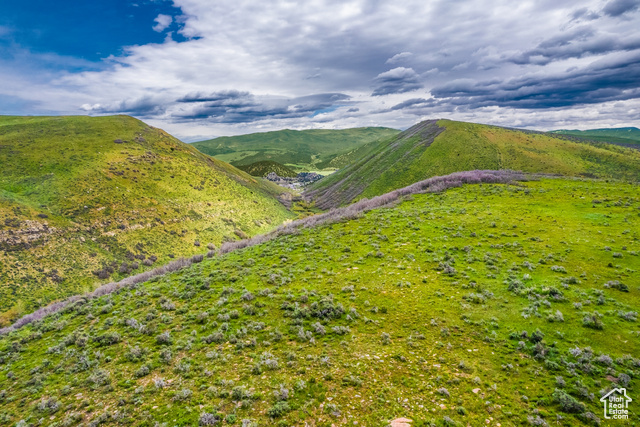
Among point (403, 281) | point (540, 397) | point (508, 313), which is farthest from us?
point (403, 281)

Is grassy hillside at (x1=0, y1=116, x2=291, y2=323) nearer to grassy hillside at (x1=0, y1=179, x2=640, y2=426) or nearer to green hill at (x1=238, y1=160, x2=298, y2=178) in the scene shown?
grassy hillside at (x1=0, y1=179, x2=640, y2=426)

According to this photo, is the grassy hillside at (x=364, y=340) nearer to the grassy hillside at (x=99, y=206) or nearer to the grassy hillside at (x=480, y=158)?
the grassy hillside at (x=99, y=206)

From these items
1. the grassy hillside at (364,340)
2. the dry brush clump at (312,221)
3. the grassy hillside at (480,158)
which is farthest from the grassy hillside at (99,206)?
the grassy hillside at (480,158)

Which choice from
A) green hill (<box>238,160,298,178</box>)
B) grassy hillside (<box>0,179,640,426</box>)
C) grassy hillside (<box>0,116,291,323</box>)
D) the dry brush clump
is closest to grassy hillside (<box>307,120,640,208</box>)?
grassy hillside (<box>0,116,291,323</box>)

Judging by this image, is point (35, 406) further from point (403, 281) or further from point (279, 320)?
point (403, 281)

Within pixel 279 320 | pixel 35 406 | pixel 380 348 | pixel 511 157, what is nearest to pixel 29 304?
pixel 35 406

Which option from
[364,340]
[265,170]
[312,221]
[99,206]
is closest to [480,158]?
[312,221]

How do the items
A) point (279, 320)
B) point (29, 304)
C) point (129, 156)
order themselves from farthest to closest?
point (129, 156) < point (29, 304) < point (279, 320)
